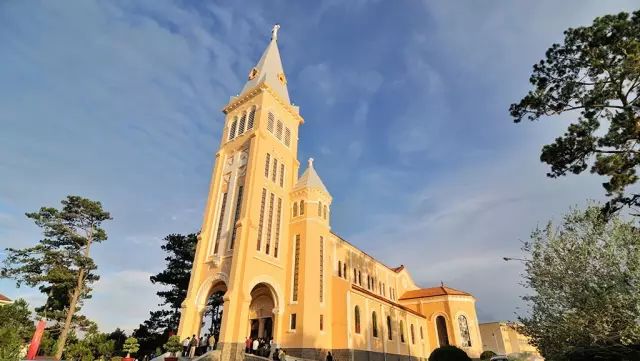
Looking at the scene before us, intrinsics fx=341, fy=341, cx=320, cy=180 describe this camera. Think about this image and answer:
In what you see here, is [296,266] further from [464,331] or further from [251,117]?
[464,331]

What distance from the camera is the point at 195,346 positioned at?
22156 mm

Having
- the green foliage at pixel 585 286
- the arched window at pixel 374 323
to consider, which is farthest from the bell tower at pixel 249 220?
the green foliage at pixel 585 286

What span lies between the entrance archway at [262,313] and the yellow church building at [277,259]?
8 centimetres

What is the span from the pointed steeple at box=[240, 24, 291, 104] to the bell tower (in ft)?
0.49

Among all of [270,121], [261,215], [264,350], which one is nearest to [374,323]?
[264,350]

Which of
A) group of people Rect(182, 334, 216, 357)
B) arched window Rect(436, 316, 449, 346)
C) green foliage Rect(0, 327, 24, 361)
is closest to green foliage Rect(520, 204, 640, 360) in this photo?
green foliage Rect(0, 327, 24, 361)

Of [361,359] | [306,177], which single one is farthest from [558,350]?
[306,177]

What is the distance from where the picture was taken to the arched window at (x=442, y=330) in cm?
3843

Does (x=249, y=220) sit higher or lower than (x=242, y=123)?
lower

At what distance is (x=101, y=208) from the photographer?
107 feet

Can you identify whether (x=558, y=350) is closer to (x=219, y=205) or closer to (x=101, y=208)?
(x=219, y=205)

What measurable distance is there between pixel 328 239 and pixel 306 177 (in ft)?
19.6

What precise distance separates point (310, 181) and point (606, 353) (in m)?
23.2

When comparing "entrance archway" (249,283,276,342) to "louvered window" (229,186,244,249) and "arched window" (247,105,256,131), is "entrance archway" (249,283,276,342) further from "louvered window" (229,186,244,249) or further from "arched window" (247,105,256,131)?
"arched window" (247,105,256,131)
